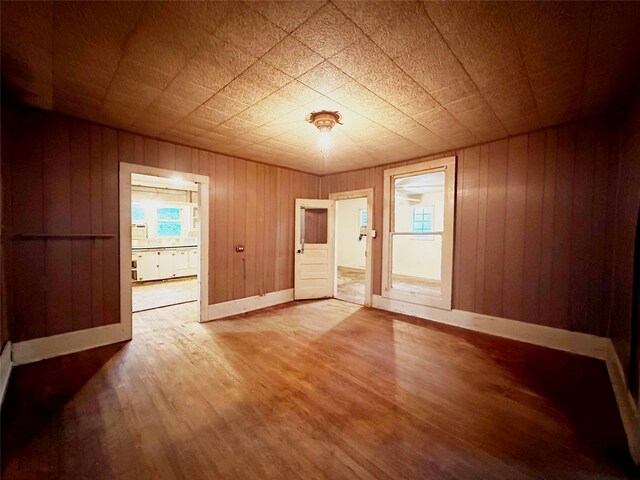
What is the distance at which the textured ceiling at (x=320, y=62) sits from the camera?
146cm

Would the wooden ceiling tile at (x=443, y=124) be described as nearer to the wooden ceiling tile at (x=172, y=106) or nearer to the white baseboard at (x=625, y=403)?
the wooden ceiling tile at (x=172, y=106)

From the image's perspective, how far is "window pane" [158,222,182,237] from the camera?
7203 millimetres

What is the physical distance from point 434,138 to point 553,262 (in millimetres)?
1992

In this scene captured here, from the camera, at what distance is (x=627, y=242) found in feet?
7.26

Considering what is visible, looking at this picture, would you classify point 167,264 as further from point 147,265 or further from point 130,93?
point 130,93

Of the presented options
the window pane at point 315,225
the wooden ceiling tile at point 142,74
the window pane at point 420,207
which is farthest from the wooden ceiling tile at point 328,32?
the window pane at point 420,207

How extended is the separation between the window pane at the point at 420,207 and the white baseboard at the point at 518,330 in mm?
3500

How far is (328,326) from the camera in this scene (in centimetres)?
367

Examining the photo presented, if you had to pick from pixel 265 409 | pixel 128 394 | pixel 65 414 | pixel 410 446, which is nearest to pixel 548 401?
pixel 410 446

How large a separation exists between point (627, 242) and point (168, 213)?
335 inches

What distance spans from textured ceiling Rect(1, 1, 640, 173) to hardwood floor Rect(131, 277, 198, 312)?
302 centimetres

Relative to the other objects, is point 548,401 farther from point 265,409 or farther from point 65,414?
point 65,414

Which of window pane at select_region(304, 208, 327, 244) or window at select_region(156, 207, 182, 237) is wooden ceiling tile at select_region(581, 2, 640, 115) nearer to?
window pane at select_region(304, 208, 327, 244)

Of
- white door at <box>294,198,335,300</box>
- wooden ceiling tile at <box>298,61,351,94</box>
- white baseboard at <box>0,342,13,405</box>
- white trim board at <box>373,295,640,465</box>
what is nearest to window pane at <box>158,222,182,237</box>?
white door at <box>294,198,335,300</box>
